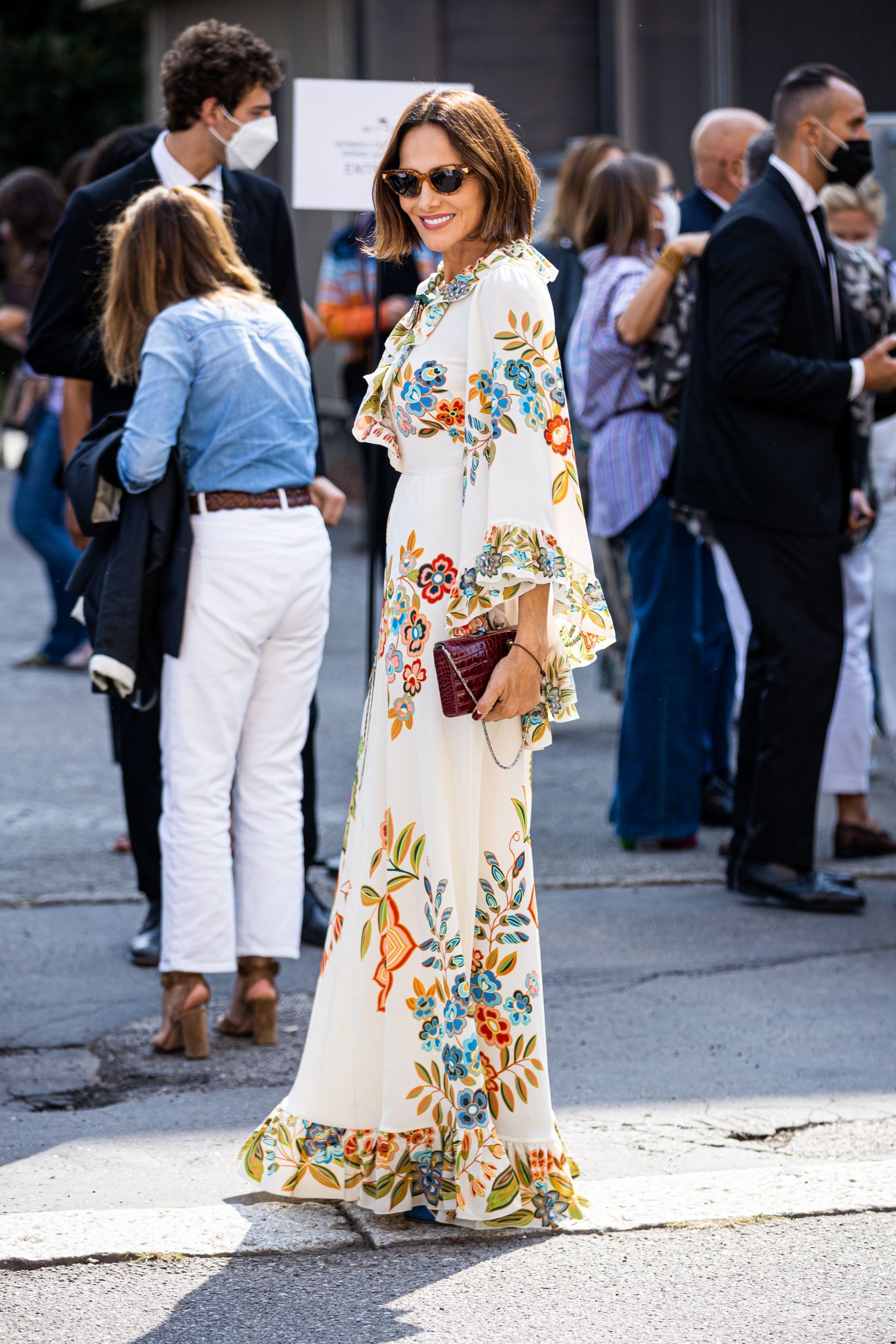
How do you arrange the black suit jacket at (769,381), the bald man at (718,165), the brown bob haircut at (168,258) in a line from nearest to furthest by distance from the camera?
the brown bob haircut at (168,258) < the black suit jacket at (769,381) < the bald man at (718,165)

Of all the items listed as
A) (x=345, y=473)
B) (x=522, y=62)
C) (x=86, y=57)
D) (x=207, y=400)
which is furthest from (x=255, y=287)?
(x=86, y=57)

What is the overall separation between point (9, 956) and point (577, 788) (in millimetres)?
2747

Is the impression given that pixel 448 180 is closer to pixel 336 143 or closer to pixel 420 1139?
pixel 420 1139

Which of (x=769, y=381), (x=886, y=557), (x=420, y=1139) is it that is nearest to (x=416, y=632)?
(x=420, y=1139)

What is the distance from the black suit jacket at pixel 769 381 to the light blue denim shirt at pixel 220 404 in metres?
1.60

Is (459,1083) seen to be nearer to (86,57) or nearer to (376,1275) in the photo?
(376,1275)

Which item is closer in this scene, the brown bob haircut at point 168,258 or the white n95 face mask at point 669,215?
the brown bob haircut at point 168,258

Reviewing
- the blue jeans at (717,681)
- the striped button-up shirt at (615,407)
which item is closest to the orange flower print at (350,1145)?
the striped button-up shirt at (615,407)

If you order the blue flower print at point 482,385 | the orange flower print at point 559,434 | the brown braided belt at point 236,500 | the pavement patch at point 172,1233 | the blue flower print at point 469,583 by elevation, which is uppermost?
the blue flower print at point 482,385

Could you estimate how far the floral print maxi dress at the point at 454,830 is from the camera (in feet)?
10.8

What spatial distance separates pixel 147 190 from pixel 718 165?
7.62 feet

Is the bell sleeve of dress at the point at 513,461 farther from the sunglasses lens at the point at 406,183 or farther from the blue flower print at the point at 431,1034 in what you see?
the blue flower print at the point at 431,1034

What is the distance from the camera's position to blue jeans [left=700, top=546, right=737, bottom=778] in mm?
7078

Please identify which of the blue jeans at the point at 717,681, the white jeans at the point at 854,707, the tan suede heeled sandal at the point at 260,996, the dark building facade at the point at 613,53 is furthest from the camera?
the dark building facade at the point at 613,53
